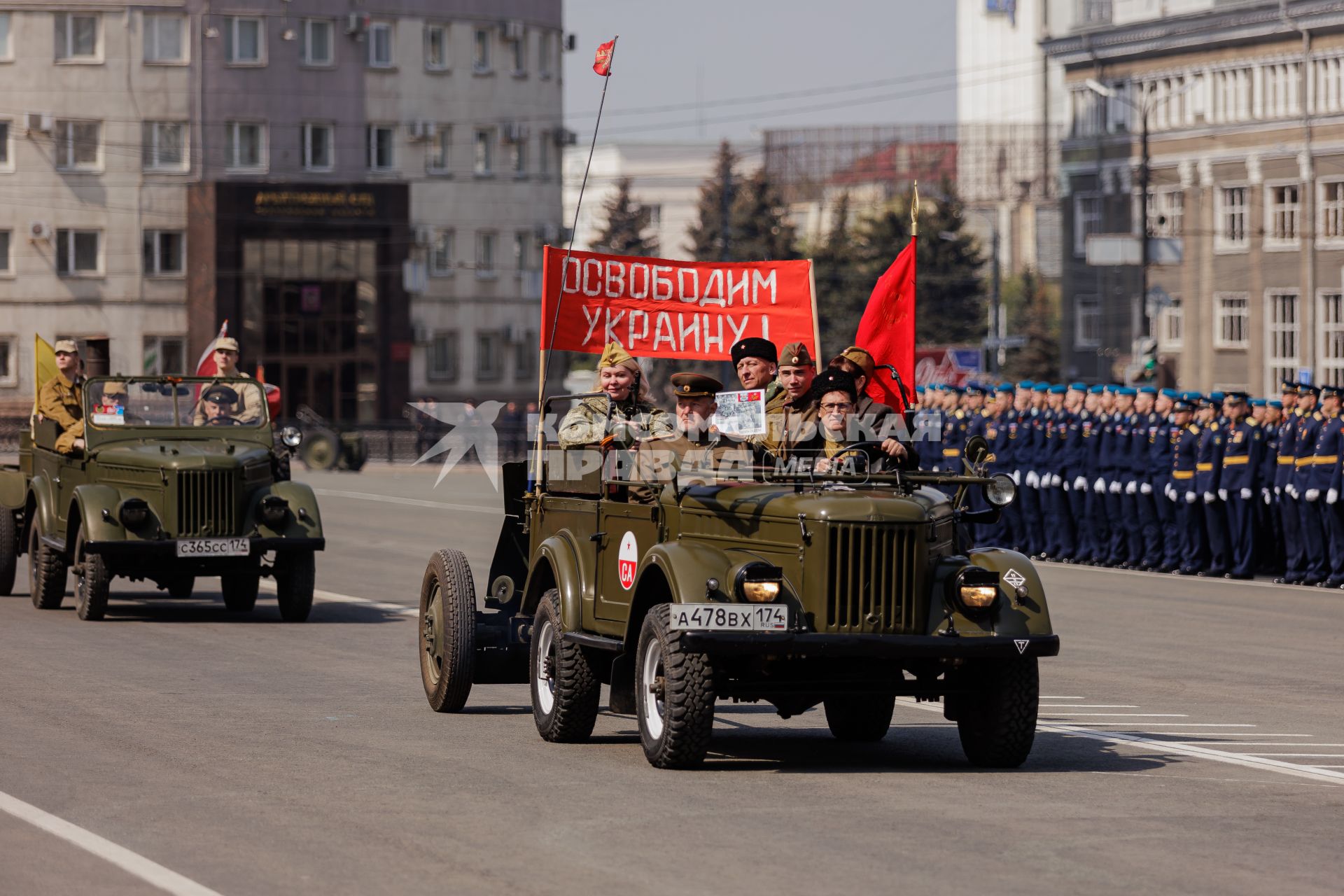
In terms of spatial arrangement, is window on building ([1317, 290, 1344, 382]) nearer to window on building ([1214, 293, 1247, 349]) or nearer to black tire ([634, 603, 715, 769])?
window on building ([1214, 293, 1247, 349])

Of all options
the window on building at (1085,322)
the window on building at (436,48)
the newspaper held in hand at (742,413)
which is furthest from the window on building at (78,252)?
the newspaper held in hand at (742,413)

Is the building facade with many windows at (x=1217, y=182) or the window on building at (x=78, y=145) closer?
the building facade with many windows at (x=1217, y=182)

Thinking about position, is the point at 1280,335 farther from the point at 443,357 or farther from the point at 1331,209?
the point at 443,357

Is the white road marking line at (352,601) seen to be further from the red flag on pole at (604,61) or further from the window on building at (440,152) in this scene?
the window on building at (440,152)

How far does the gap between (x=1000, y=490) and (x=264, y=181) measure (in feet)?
207

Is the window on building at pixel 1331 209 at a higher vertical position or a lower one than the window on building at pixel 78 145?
lower

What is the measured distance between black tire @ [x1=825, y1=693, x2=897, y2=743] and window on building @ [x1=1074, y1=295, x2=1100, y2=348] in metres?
62.3

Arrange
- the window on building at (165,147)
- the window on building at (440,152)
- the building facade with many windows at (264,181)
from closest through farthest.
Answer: the building facade with many windows at (264,181)
the window on building at (165,147)
the window on building at (440,152)

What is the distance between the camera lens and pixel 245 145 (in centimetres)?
7181

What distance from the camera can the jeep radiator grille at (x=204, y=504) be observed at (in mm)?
18078

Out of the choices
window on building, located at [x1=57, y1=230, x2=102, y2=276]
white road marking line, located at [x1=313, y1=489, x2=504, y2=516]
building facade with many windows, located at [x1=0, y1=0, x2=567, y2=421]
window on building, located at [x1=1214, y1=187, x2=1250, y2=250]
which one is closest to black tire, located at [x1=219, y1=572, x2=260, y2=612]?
white road marking line, located at [x1=313, y1=489, x2=504, y2=516]

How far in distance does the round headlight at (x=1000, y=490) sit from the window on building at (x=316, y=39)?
64.5 m

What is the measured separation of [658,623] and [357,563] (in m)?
15.9

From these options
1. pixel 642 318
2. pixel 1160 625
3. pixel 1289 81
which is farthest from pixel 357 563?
pixel 1289 81
